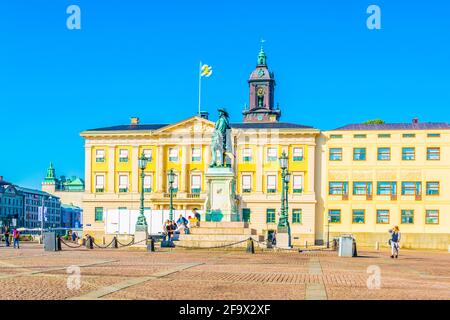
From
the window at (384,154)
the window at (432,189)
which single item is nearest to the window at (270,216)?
the window at (384,154)

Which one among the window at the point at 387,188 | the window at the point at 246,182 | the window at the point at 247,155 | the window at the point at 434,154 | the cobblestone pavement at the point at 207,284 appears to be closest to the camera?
the cobblestone pavement at the point at 207,284

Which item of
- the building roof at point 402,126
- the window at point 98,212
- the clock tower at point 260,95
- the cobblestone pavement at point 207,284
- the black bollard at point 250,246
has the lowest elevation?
the window at point 98,212

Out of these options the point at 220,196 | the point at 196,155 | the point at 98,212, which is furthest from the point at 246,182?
the point at 220,196

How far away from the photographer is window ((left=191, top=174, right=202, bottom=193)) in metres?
88.5

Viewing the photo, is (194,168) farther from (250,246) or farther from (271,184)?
(250,246)

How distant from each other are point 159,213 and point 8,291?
5533 centimetres

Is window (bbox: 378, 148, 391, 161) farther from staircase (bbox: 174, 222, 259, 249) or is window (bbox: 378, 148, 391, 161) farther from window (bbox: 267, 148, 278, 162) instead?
staircase (bbox: 174, 222, 259, 249)

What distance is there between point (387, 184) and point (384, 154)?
11.3ft

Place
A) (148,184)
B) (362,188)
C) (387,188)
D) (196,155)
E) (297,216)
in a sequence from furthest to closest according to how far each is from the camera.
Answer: (148,184)
(196,155)
(297,216)
(362,188)
(387,188)

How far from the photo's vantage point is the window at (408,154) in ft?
268

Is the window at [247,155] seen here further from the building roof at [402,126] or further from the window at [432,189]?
the window at [432,189]

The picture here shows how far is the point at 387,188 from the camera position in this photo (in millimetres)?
82812

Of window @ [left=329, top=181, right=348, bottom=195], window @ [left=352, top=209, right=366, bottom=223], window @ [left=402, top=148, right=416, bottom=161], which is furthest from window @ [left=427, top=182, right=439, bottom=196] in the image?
Answer: window @ [left=329, top=181, right=348, bottom=195]

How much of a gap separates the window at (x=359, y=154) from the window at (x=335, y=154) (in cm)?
176
